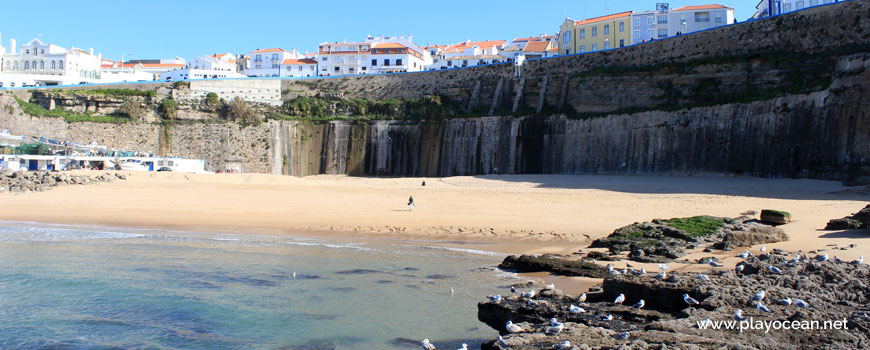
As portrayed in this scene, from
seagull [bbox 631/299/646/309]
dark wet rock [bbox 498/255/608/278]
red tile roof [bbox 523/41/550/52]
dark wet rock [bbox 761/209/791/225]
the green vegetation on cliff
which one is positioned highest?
red tile roof [bbox 523/41/550/52]

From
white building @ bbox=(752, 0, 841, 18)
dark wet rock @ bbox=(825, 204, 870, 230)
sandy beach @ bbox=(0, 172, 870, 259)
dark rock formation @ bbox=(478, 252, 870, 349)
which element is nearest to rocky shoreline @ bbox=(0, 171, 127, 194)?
sandy beach @ bbox=(0, 172, 870, 259)

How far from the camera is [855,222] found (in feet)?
45.5

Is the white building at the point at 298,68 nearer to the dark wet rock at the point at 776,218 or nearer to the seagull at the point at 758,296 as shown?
the dark wet rock at the point at 776,218

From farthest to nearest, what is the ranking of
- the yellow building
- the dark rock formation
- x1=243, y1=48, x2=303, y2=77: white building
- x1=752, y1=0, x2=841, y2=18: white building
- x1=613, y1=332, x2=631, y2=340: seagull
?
1. x1=243, y1=48, x2=303, y2=77: white building
2. the yellow building
3. x1=752, y1=0, x2=841, y2=18: white building
4. x1=613, y1=332, x2=631, y2=340: seagull
5. the dark rock formation

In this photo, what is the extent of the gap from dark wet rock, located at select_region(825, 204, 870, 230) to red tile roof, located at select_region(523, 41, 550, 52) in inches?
2180

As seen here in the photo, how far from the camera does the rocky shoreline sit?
29478mm

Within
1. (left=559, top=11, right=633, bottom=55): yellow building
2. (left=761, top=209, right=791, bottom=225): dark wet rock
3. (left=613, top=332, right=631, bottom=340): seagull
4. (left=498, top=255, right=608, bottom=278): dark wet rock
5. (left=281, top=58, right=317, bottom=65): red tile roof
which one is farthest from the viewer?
(left=281, top=58, right=317, bottom=65): red tile roof

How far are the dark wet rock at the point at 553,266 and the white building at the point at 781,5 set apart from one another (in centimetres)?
3914

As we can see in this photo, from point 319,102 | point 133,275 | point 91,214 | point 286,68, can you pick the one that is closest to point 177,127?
point 319,102

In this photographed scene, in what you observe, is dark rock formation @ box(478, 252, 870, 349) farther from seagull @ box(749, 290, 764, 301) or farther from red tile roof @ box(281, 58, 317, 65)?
red tile roof @ box(281, 58, 317, 65)

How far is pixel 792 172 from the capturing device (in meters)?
29.0

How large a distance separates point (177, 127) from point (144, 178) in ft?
43.0

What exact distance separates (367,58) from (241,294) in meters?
63.9

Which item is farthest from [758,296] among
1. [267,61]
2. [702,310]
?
[267,61]
